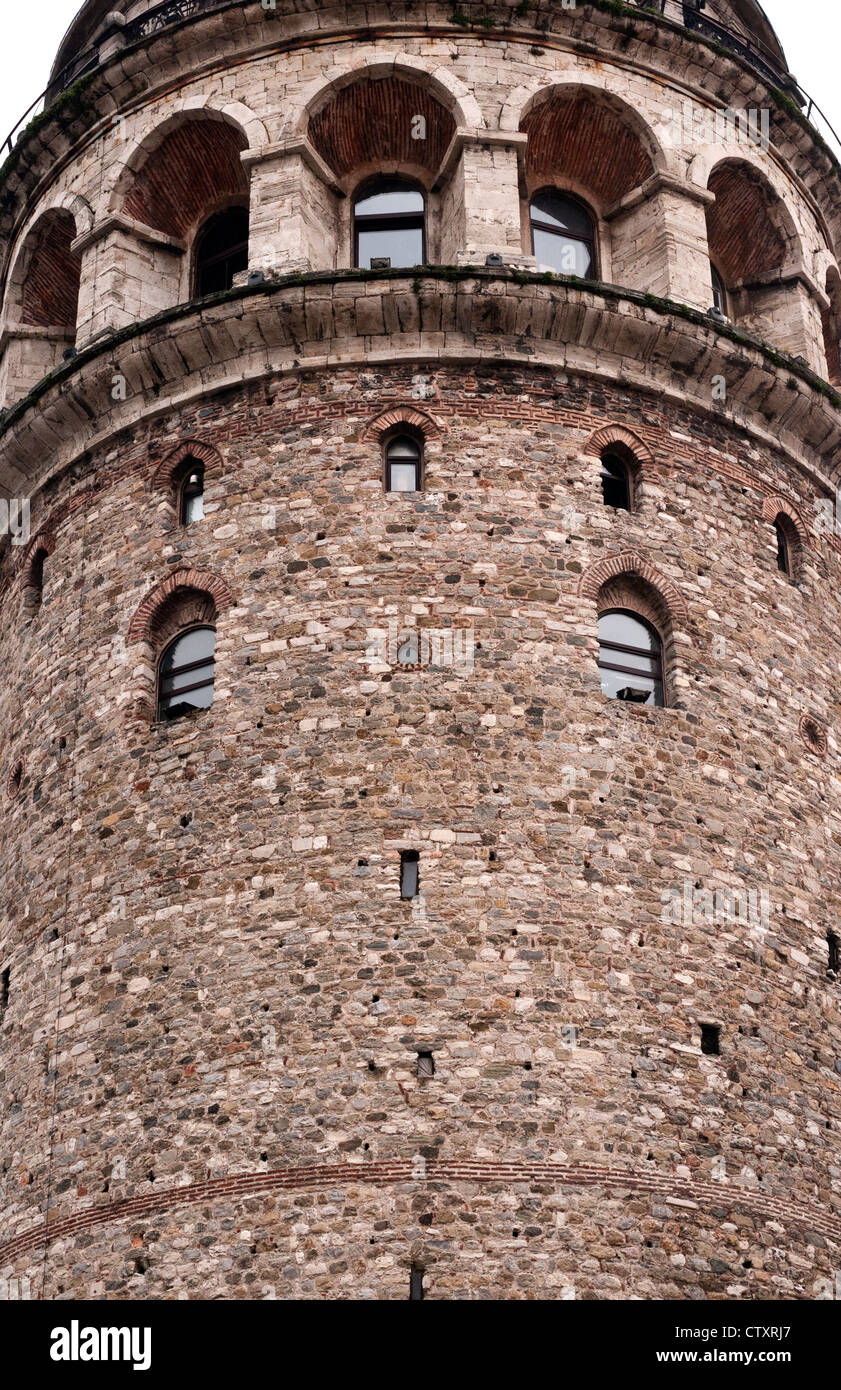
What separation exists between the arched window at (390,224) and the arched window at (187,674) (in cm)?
520

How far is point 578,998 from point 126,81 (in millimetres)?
13027

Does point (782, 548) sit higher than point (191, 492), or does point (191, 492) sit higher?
point (191, 492)

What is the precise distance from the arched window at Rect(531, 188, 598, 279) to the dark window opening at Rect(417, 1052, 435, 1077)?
10.1 metres

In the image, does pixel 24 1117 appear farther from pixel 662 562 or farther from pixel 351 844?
pixel 662 562

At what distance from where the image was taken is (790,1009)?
2225 cm

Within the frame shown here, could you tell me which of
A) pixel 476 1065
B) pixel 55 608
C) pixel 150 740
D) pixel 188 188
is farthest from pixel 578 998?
pixel 188 188

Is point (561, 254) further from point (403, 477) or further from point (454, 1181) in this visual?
point (454, 1181)

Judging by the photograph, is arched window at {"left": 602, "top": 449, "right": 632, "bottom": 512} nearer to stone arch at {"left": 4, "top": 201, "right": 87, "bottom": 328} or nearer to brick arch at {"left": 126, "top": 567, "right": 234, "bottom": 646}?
brick arch at {"left": 126, "top": 567, "right": 234, "bottom": 646}

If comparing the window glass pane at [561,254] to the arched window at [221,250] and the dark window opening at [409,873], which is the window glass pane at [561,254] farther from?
the dark window opening at [409,873]

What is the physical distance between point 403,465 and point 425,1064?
6767mm

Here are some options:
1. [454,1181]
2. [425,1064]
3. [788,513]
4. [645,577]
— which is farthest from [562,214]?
[454,1181]

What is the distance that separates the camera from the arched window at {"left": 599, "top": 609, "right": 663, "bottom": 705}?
23438mm

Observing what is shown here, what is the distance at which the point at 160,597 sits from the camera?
2408 cm
